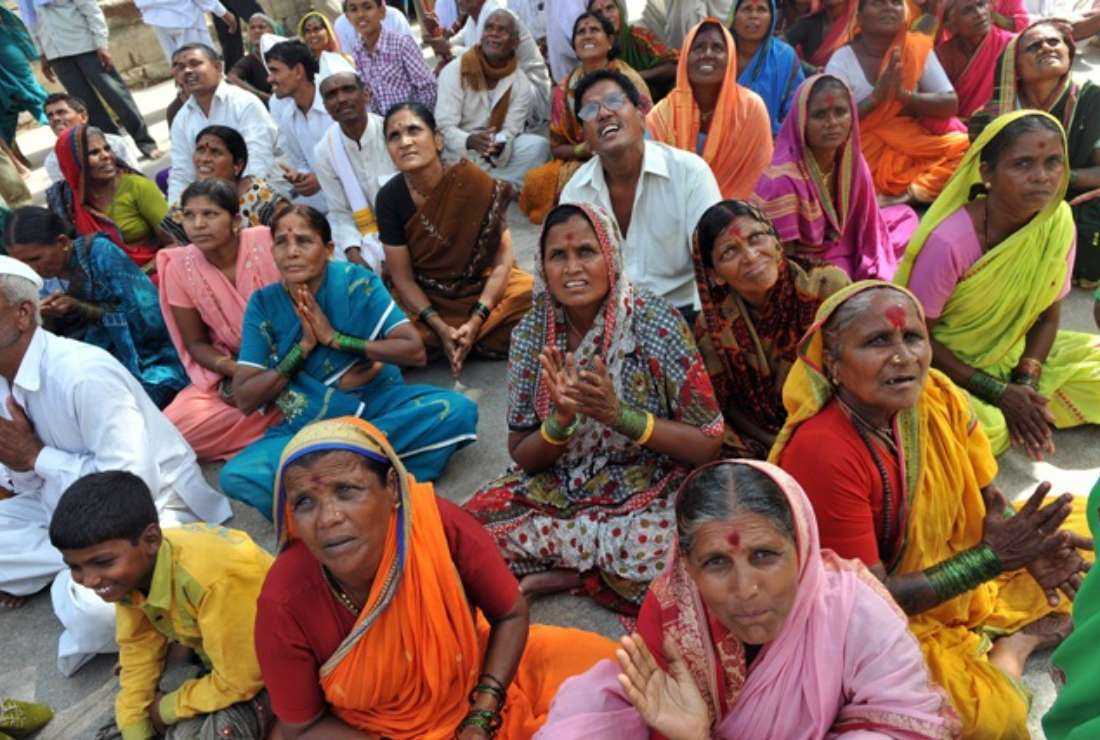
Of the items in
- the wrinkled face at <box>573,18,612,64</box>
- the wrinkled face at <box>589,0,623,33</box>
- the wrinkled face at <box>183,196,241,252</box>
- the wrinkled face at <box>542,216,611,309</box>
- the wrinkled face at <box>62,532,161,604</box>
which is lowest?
the wrinkled face at <box>62,532,161,604</box>

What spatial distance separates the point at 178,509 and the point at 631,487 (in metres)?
1.96

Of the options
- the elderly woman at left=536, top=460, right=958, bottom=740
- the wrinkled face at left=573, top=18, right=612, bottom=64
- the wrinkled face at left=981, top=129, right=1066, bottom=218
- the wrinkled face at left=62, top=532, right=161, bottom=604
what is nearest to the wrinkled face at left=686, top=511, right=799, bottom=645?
the elderly woman at left=536, top=460, right=958, bottom=740

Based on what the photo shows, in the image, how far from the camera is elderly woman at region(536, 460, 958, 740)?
1.68 m

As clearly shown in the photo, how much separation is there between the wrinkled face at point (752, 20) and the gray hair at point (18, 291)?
4.17 meters

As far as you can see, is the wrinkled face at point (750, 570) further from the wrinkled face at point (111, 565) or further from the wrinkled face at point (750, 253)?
the wrinkled face at point (111, 565)

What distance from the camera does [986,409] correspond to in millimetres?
3008

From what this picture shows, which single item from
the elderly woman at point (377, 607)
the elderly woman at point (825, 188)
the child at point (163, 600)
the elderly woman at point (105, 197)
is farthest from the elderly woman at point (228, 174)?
the elderly woman at point (377, 607)

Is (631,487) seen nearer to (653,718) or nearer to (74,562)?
(653,718)

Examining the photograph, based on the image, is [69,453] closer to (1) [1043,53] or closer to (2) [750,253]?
(2) [750,253]

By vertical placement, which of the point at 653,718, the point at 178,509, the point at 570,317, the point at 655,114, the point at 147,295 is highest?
the point at 655,114

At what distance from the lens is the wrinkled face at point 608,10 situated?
5.60 metres

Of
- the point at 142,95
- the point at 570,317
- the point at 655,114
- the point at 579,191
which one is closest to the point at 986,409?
the point at 570,317

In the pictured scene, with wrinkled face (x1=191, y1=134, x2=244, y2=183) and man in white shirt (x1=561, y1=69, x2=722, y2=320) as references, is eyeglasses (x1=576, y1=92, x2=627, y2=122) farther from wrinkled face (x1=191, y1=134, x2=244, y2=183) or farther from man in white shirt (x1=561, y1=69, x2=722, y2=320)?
wrinkled face (x1=191, y1=134, x2=244, y2=183)

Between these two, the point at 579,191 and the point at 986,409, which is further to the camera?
the point at 579,191
